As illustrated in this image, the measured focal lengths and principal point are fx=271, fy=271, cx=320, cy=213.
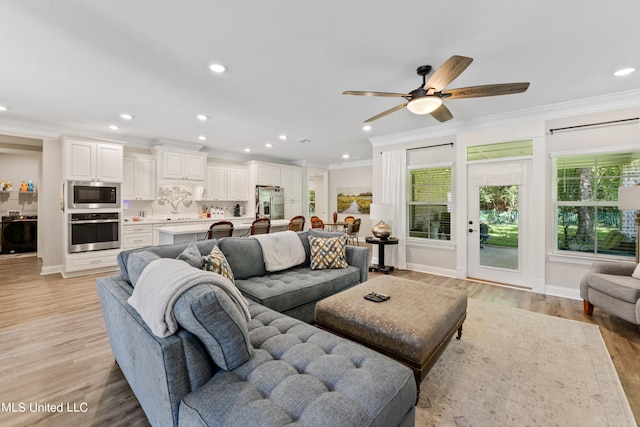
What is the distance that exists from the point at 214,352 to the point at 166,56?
2639mm

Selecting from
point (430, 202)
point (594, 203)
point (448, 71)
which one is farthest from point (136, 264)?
point (594, 203)

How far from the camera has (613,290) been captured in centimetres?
274

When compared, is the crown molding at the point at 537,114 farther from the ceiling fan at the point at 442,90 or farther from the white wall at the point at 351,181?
the white wall at the point at 351,181

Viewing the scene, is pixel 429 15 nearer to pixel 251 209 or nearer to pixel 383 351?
pixel 383 351

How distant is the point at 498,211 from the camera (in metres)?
4.30

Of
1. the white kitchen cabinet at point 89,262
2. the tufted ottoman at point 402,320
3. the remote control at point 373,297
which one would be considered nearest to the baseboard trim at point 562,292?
the tufted ottoman at point 402,320

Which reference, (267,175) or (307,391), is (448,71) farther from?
(267,175)

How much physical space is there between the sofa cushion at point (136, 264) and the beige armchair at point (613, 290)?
13.7 feet

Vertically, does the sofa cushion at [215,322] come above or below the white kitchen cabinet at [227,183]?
below

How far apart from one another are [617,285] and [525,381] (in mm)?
1738

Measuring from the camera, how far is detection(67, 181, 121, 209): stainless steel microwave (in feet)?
15.3

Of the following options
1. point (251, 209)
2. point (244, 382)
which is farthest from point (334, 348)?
point (251, 209)

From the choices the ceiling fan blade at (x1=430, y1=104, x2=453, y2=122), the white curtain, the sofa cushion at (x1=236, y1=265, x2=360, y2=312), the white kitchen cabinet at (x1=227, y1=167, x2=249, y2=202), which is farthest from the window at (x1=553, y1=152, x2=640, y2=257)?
the white kitchen cabinet at (x1=227, y1=167, x2=249, y2=202)

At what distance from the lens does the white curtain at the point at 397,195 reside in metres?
5.24
